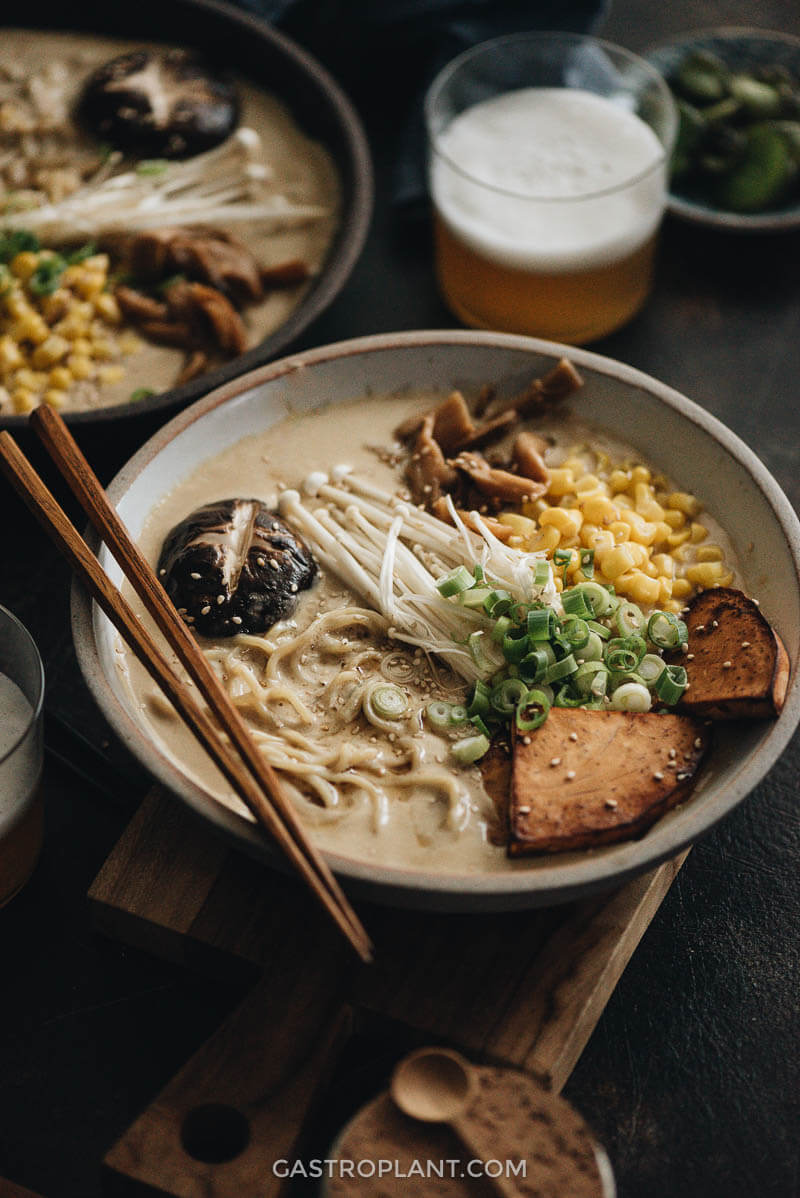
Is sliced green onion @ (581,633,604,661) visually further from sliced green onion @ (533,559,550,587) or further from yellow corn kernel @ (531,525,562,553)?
yellow corn kernel @ (531,525,562,553)

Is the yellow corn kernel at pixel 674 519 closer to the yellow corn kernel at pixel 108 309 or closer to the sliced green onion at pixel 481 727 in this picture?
Answer: the sliced green onion at pixel 481 727

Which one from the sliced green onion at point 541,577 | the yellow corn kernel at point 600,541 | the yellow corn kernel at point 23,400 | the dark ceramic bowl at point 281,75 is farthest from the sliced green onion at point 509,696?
the yellow corn kernel at point 23,400

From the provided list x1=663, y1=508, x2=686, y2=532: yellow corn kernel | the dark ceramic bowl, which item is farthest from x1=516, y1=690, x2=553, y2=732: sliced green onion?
the dark ceramic bowl

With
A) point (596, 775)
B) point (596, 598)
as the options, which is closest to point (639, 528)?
point (596, 598)

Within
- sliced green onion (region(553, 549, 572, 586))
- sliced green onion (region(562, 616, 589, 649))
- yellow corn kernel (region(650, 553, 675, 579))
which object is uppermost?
sliced green onion (region(562, 616, 589, 649))

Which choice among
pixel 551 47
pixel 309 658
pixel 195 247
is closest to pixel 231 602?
pixel 309 658

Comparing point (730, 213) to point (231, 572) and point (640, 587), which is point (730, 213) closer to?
point (640, 587)
